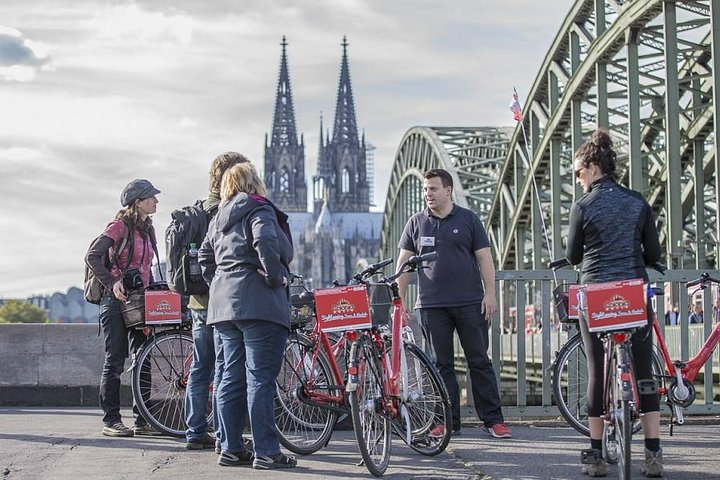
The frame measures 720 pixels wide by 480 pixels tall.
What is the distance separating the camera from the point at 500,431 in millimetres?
8422

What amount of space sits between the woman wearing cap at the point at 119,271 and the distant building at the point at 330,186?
140m

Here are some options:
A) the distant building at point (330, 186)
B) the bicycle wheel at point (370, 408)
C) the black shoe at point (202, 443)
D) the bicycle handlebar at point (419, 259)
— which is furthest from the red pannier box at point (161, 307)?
the distant building at point (330, 186)

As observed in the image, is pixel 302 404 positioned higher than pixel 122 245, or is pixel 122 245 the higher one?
pixel 122 245

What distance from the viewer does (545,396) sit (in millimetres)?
9484

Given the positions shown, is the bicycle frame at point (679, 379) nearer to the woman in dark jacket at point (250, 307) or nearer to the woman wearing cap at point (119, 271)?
the woman in dark jacket at point (250, 307)

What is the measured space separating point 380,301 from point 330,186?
14902 cm

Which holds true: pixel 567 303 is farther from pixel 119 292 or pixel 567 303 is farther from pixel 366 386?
pixel 119 292

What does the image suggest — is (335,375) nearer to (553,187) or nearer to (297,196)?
(553,187)

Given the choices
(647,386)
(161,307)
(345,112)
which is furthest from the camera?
(345,112)

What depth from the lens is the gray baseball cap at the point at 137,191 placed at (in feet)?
28.9

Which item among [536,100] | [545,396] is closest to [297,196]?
[536,100]

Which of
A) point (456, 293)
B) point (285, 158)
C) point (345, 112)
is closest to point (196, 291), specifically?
point (456, 293)

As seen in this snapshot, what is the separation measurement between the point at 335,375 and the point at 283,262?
0.85m

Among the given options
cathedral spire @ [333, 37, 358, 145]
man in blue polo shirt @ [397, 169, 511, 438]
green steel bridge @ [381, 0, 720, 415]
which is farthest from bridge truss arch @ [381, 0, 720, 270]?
cathedral spire @ [333, 37, 358, 145]
